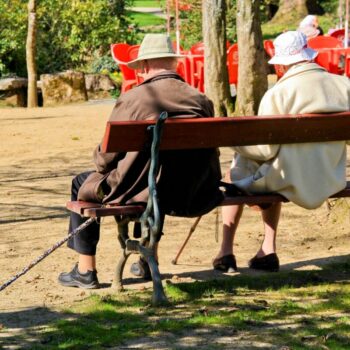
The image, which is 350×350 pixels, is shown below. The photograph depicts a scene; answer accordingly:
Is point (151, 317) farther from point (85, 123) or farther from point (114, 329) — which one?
point (85, 123)

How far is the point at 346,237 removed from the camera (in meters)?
8.45

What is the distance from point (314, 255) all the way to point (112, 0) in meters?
18.4

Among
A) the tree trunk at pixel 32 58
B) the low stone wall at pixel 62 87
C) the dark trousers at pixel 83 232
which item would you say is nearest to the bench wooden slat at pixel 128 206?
the dark trousers at pixel 83 232

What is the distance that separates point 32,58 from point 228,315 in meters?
16.3

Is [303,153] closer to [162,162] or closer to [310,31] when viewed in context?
[162,162]

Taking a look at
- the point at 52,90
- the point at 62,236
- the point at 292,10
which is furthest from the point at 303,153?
the point at 292,10

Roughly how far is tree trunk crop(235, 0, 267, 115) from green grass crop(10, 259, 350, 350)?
6748mm

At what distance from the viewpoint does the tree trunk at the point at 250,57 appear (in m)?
13.4

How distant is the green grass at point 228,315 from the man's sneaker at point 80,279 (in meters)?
0.31

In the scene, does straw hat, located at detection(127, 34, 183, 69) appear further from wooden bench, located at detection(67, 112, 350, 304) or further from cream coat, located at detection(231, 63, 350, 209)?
cream coat, located at detection(231, 63, 350, 209)

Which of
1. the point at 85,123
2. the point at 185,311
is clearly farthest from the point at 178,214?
the point at 85,123

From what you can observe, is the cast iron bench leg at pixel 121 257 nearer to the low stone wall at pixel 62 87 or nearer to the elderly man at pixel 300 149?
the elderly man at pixel 300 149

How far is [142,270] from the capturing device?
23.5 feet

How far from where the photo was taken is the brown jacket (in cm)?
647
